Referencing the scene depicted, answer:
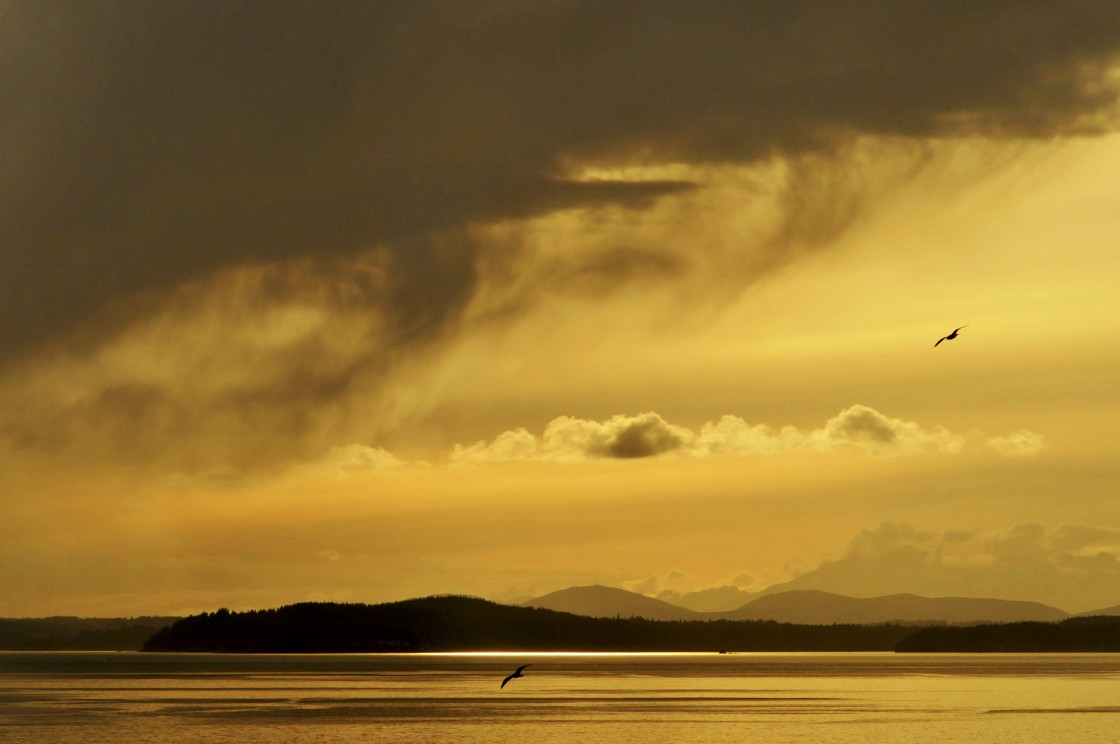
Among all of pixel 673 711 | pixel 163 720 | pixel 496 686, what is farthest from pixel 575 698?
pixel 163 720

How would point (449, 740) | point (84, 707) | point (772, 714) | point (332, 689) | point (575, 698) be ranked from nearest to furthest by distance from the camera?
point (449, 740) → point (772, 714) → point (84, 707) → point (575, 698) → point (332, 689)

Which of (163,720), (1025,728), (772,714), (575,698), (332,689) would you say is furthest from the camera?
(332,689)

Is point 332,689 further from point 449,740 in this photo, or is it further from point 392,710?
point 449,740

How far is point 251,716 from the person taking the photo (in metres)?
127

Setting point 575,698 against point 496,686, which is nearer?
point 575,698

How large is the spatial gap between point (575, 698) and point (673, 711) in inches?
1024

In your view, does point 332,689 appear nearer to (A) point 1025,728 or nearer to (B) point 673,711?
(B) point 673,711

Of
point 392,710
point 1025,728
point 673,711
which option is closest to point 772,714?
point 673,711

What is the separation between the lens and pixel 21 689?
192 metres

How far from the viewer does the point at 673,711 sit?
137 metres

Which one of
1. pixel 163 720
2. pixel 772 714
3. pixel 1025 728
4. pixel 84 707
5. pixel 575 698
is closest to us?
pixel 1025 728

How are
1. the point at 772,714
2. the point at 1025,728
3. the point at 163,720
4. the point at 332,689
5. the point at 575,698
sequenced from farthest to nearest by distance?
the point at 332,689
the point at 575,698
the point at 772,714
the point at 163,720
the point at 1025,728

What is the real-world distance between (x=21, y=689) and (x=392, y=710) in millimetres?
80381

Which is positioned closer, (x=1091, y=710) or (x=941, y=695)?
(x=1091, y=710)
